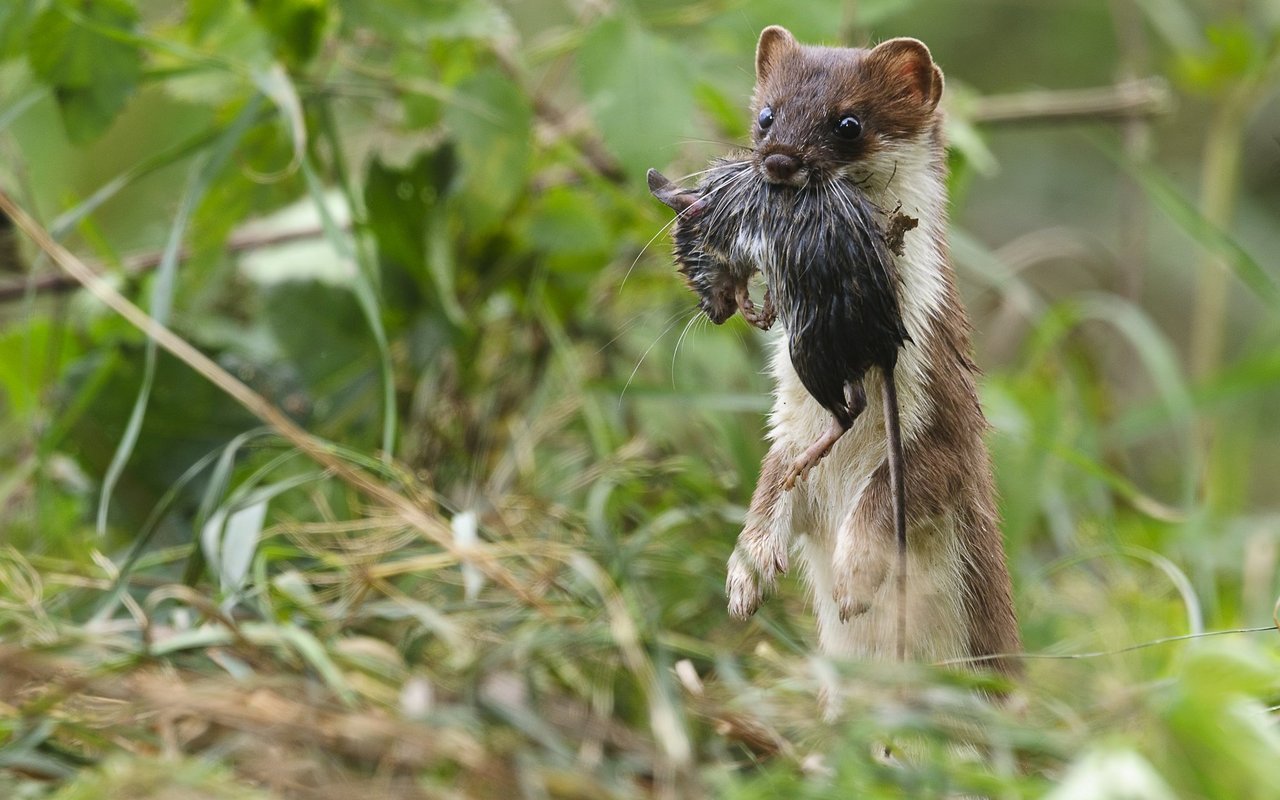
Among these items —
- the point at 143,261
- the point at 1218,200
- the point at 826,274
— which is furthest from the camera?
the point at 1218,200

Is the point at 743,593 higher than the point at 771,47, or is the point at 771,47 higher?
the point at 771,47

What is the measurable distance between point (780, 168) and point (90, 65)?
6.43ft

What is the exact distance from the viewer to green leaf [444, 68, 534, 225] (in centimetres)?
372

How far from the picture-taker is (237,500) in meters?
2.88

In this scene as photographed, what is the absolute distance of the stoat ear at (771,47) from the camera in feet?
7.98

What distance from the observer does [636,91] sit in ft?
11.0

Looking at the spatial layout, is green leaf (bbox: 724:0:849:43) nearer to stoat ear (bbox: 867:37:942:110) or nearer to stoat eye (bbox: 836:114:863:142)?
stoat ear (bbox: 867:37:942:110)

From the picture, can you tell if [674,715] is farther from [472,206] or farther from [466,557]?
[472,206]

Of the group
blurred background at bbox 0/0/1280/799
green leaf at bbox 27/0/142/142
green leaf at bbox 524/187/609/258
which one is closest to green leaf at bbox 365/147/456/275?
blurred background at bbox 0/0/1280/799

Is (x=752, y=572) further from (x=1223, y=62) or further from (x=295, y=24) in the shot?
(x=1223, y=62)

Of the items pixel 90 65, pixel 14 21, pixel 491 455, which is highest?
pixel 14 21

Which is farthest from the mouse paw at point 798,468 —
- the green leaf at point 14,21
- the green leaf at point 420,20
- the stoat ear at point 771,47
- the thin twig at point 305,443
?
the green leaf at point 14,21

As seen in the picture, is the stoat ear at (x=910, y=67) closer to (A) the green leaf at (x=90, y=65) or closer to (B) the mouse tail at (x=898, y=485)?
(B) the mouse tail at (x=898, y=485)

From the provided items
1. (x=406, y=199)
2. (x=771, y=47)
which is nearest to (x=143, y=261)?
(x=406, y=199)
